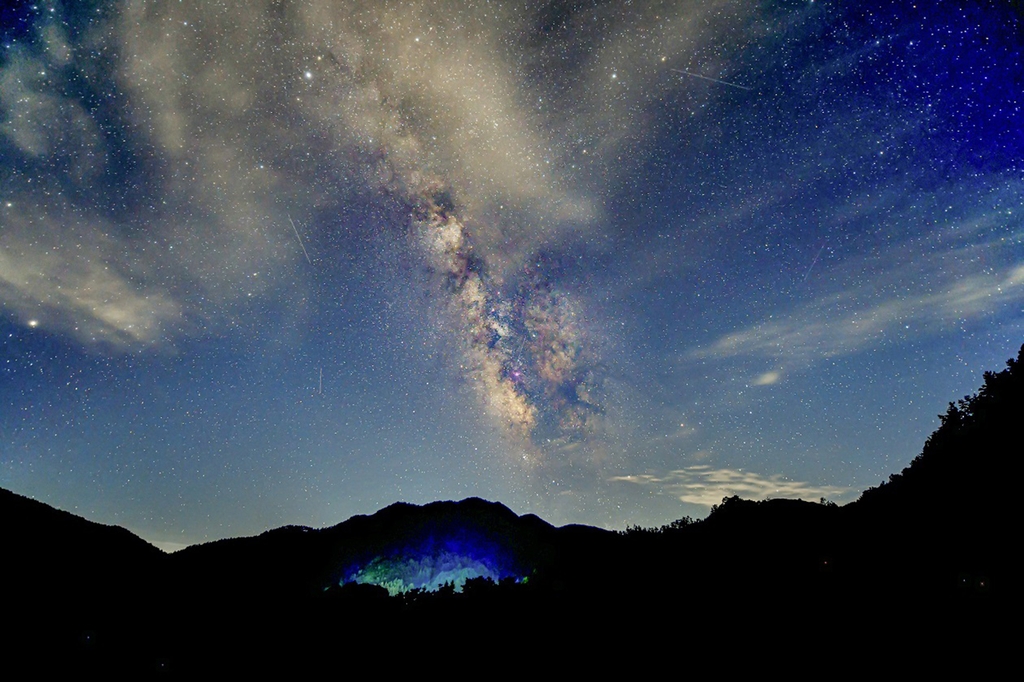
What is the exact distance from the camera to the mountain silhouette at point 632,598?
29.4 ft

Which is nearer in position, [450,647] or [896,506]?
[450,647]

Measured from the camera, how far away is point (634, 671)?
8312 mm

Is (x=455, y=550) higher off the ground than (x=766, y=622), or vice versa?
(x=455, y=550)

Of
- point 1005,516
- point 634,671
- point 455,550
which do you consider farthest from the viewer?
point 455,550

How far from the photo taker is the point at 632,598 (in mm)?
11070

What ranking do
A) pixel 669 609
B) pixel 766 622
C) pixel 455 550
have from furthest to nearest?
pixel 455 550, pixel 669 609, pixel 766 622

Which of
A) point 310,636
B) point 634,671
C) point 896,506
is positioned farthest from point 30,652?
point 896,506

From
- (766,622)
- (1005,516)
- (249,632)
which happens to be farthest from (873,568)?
(249,632)

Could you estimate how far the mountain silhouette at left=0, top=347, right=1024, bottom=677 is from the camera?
29.4ft

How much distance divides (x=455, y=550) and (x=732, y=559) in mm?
16397

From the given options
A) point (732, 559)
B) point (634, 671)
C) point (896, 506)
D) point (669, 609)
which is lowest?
point (634, 671)

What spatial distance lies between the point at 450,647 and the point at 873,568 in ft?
36.9

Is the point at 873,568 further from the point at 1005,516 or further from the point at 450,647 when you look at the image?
the point at 450,647

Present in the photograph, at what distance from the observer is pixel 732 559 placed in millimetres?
13547
